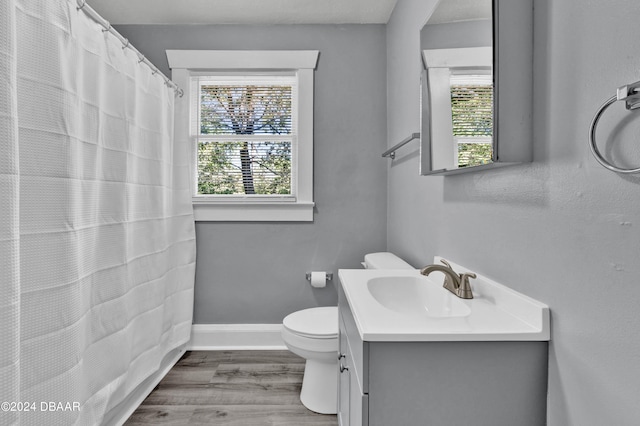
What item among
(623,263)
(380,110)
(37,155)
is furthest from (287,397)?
(380,110)

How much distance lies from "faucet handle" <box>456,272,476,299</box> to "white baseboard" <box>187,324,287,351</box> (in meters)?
1.65

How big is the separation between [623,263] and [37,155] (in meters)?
1.56

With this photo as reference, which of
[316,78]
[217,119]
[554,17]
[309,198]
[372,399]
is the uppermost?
[316,78]

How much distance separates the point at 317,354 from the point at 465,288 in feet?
2.89

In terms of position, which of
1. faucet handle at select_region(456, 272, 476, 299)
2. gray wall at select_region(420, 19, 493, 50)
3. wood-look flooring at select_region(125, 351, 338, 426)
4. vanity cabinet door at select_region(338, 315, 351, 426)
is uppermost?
gray wall at select_region(420, 19, 493, 50)

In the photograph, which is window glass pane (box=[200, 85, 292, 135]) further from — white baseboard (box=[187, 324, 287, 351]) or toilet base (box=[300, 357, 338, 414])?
toilet base (box=[300, 357, 338, 414])

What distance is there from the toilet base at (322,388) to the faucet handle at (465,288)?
882mm

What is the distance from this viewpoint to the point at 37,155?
113 cm

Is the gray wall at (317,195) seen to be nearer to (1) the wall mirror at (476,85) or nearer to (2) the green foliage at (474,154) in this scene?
(1) the wall mirror at (476,85)

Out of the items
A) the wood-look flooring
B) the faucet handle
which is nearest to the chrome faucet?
the faucet handle

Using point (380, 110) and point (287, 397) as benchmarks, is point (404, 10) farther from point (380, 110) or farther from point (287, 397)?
point (287, 397)

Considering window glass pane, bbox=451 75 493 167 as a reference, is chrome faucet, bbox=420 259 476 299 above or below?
below

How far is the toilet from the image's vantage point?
1723 mm

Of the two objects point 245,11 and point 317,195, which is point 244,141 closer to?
point 317,195
